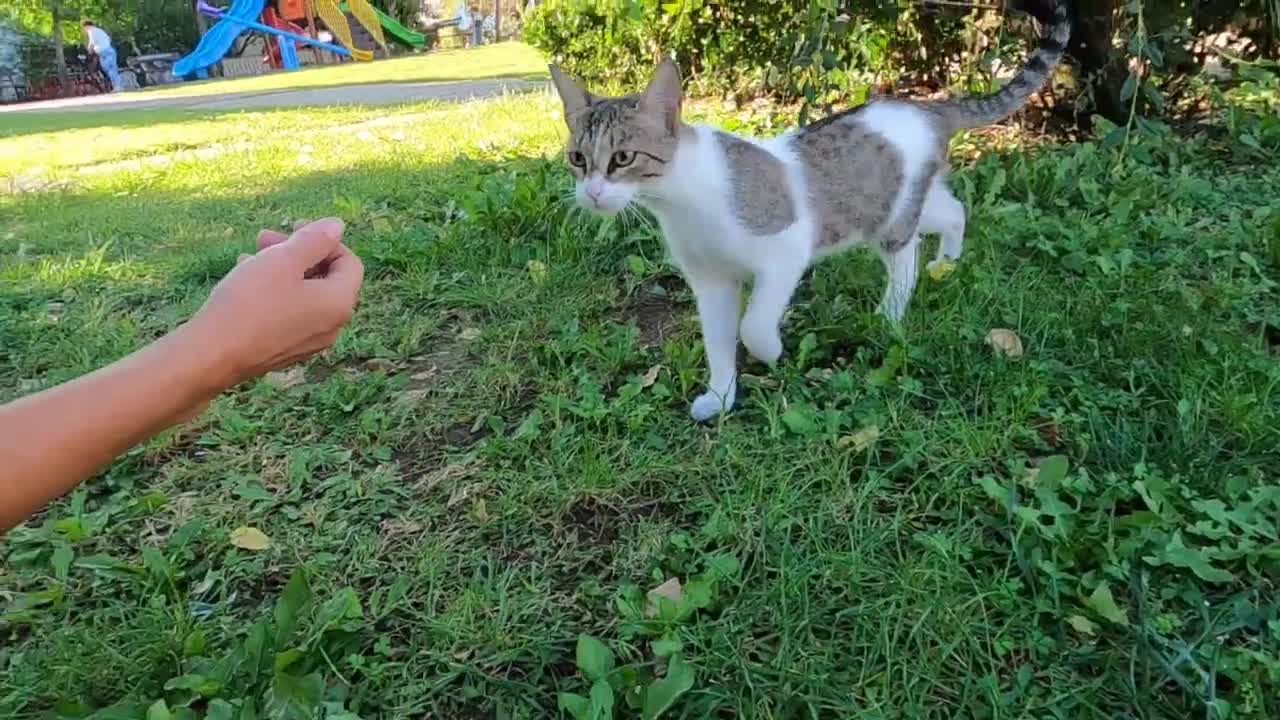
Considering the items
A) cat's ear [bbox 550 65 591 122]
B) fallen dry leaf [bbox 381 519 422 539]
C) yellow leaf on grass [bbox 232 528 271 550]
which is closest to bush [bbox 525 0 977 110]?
cat's ear [bbox 550 65 591 122]

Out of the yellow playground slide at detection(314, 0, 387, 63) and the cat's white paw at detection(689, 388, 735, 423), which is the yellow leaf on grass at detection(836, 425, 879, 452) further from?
the yellow playground slide at detection(314, 0, 387, 63)

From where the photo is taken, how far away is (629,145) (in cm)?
211

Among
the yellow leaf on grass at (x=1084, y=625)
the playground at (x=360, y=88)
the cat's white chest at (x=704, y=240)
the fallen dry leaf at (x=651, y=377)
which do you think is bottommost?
the playground at (x=360, y=88)

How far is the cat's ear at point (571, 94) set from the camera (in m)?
2.34

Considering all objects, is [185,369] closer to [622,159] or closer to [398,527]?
[398,527]

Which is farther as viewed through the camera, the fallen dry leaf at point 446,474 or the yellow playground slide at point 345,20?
the yellow playground slide at point 345,20

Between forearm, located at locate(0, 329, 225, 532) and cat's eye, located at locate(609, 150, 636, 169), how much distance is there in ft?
3.90

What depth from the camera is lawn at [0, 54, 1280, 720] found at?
1.37 meters

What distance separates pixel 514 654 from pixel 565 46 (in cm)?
684

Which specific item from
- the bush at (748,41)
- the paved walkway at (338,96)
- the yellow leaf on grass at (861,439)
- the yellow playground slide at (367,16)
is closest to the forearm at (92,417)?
the yellow leaf on grass at (861,439)

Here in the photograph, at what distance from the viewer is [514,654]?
1.47 metres

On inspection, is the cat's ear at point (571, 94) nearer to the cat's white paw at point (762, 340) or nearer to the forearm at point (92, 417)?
the cat's white paw at point (762, 340)

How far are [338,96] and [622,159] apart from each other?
433 inches

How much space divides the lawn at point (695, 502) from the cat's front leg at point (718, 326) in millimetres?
74
